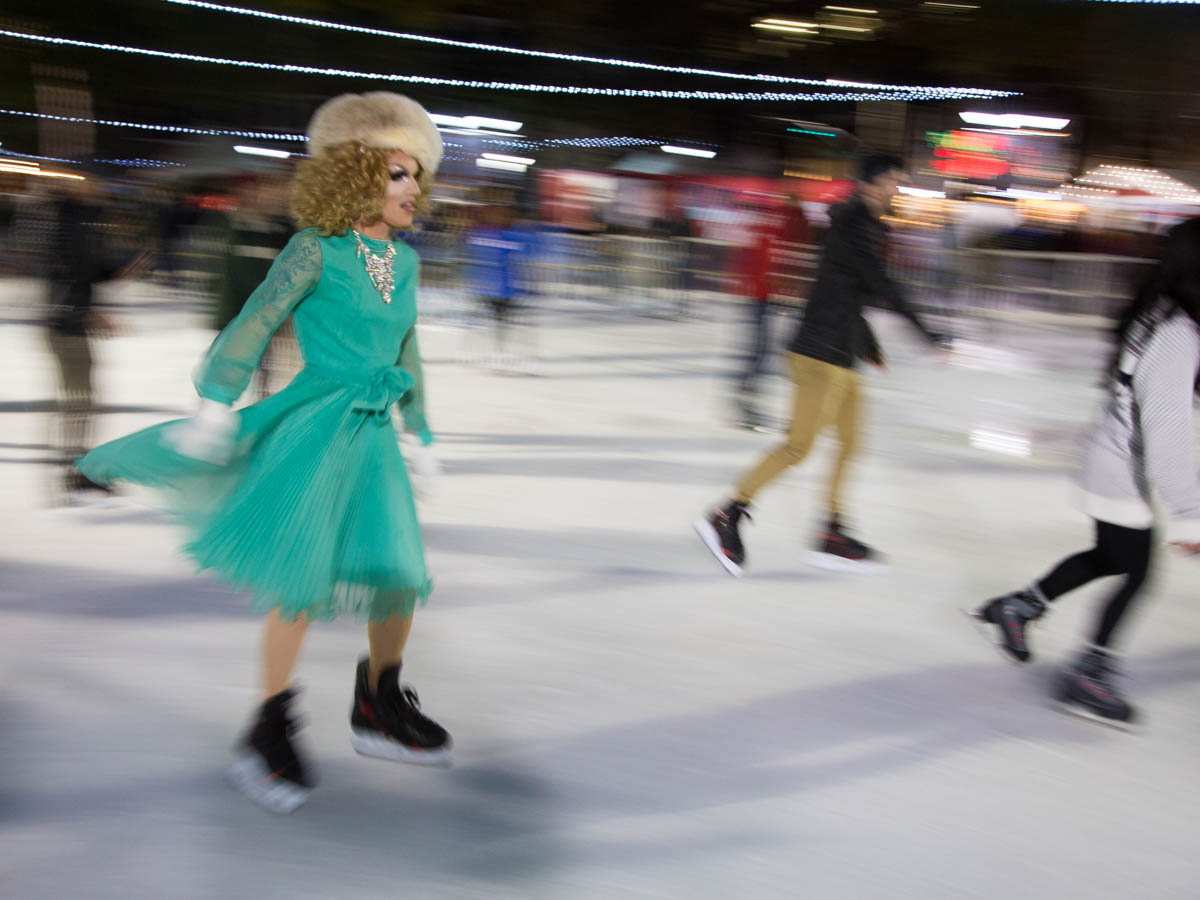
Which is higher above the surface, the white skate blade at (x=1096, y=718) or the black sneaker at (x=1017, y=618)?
the black sneaker at (x=1017, y=618)

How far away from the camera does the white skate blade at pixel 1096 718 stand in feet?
9.61

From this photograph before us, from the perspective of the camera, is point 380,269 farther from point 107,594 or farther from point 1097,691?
point 1097,691

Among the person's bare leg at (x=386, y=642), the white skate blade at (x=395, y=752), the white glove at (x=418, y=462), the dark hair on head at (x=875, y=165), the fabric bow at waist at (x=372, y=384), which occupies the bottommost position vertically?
the white skate blade at (x=395, y=752)

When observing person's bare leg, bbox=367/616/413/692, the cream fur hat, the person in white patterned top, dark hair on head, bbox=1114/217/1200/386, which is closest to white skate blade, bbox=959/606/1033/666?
the person in white patterned top

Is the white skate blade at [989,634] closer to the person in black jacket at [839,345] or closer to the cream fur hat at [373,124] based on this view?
the person in black jacket at [839,345]

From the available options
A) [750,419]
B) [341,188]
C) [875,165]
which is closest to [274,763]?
[341,188]

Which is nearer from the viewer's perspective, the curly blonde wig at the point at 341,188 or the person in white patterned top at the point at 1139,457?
the curly blonde wig at the point at 341,188

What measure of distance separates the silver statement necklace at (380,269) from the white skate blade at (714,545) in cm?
212

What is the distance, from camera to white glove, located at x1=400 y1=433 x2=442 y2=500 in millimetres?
2643

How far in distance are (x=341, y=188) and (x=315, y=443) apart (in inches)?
20.2

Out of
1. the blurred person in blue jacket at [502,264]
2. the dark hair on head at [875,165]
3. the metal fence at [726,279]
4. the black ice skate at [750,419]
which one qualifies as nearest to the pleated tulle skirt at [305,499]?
the dark hair on head at [875,165]

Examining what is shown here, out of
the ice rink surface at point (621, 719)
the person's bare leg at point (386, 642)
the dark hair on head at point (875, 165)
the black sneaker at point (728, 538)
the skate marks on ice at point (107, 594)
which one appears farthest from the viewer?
the black sneaker at point (728, 538)

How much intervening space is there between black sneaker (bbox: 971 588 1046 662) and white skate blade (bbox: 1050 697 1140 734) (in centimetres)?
27

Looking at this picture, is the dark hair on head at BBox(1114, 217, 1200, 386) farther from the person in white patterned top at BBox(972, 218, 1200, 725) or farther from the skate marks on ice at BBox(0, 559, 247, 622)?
the skate marks on ice at BBox(0, 559, 247, 622)
